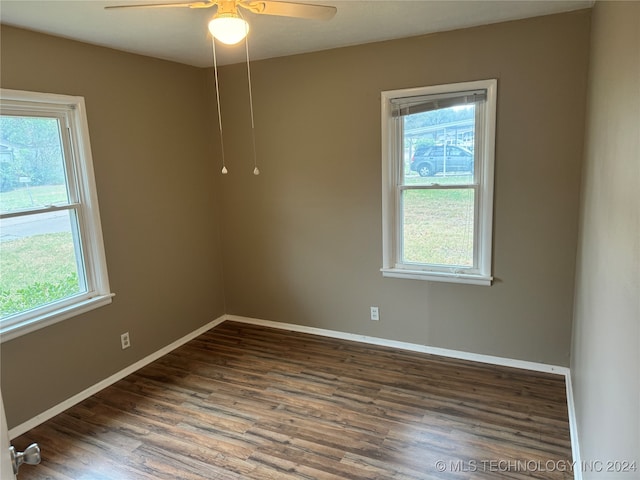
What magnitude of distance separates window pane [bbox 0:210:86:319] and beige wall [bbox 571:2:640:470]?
3.11 meters

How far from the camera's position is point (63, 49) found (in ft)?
9.23

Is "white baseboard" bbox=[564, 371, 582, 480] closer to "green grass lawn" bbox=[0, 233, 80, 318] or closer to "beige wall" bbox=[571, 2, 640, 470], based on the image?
"beige wall" bbox=[571, 2, 640, 470]

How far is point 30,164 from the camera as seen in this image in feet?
8.87

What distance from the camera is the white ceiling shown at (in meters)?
2.40

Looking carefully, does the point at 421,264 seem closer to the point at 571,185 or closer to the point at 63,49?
the point at 571,185

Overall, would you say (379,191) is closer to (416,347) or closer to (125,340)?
(416,347)

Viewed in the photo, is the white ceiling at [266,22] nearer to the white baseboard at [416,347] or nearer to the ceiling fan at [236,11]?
Answer: the ceiling fan at [236,11]

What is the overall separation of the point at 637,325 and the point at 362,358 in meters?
2.61

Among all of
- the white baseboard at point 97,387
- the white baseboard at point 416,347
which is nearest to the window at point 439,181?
the white baseboard at point 416,347

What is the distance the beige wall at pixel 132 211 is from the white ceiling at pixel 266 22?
221mm

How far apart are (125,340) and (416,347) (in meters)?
2.35

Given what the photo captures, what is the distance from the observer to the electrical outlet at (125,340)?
3344 millimetres

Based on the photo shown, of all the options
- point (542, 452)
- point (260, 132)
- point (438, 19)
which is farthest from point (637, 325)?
point (260, 132)

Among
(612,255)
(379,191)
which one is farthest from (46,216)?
(612,255)
